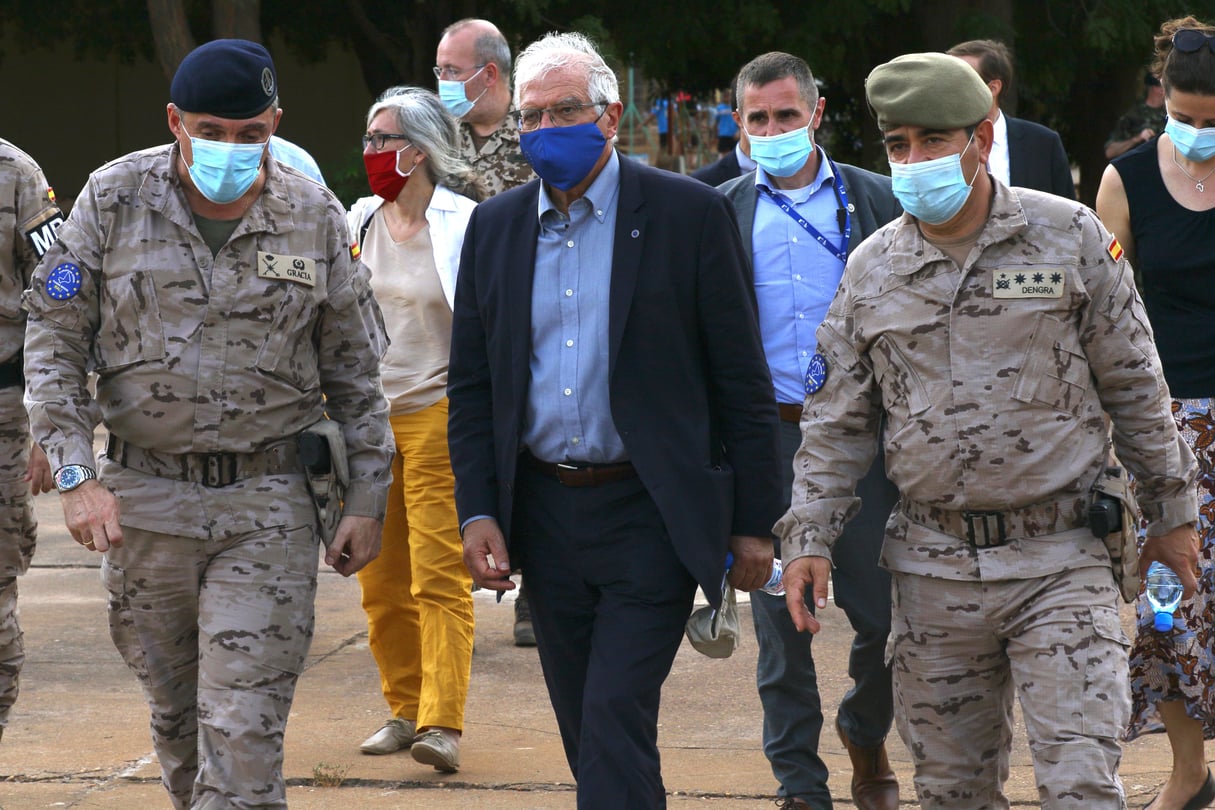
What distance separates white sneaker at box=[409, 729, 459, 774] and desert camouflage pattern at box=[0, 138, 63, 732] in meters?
1.23

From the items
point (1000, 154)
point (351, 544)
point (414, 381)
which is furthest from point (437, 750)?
point (1000, 154)

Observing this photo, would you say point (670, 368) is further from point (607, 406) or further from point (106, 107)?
point (106, 107)

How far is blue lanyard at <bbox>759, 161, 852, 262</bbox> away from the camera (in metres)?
5.18

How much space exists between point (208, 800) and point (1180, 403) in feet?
9.45

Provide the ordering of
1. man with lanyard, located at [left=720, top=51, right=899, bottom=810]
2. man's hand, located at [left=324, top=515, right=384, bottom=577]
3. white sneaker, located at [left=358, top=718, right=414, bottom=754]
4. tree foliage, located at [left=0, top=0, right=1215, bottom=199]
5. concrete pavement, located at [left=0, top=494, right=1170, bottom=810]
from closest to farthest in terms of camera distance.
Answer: man's hand, located at [left=324, top=515, right=384, bottom=577] < man with lanyard, located at [left=720, top=51, right=899, bottom=810] < concrete pavement, located at [left=0, top=494, right=1170, bottom=810] < white sneaker, located at [left=358, top=718, right=414, bottom=754] < tree foliage, located at [left=0, top=0, right=1215, bottom=199]

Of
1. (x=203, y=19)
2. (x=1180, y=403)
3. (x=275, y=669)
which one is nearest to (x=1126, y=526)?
(x=1180, y=403)

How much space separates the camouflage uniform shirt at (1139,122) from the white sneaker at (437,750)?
1060 centimetres

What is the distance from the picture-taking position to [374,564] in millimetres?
6016

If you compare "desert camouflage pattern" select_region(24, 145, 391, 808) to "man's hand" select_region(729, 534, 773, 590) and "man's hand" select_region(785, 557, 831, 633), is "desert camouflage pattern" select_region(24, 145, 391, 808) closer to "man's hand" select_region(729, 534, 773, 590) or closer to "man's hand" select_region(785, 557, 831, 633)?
"man's hand" select_region(729, 534, 773, 590)

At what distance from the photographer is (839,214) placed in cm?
523

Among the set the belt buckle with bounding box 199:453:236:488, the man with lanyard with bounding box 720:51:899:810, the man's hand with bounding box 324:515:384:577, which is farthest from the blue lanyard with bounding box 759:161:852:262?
the belt buckle with bounding box 199:453:236:488

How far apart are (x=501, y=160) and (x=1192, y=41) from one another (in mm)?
2746

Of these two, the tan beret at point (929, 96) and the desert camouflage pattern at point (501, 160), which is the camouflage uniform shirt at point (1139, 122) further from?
the tan beret at point (929, 96)

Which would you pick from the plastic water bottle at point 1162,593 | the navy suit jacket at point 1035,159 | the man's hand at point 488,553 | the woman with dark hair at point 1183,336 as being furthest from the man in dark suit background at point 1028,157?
the man's hand at point 488,553
